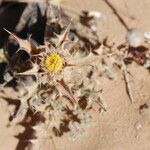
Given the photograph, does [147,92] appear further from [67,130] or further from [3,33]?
[3,33]

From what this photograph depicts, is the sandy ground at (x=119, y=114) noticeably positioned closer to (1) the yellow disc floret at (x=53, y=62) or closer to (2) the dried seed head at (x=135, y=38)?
(2) the dried seed head at (x=135, y=38)

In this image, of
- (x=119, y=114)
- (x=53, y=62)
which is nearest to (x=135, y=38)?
(x=119, y=114)

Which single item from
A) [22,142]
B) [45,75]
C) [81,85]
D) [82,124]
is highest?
[45,75]

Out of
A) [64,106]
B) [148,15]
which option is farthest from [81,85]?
[148,15]

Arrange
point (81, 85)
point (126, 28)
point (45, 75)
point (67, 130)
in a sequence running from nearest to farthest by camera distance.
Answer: point (45, 75) < point (81, 85) < point (67, 130) < point (126, 28)

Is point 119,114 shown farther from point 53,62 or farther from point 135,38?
point 53,62

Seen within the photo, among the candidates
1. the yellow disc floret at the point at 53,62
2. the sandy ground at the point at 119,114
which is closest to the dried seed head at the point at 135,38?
the sandy ground at the point at 119,114
